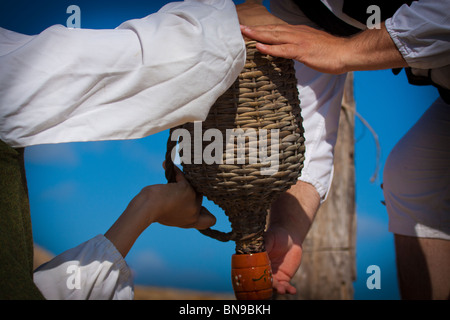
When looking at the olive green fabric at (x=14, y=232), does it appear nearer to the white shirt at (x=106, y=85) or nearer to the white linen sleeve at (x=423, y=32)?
the white shirt at (x=106, y=85)

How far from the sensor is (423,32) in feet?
3.65

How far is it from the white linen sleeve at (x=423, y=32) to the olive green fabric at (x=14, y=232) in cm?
89

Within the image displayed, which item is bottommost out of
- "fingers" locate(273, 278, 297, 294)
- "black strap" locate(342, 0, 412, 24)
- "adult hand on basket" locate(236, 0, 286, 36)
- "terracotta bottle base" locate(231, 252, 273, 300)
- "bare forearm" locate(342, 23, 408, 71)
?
"fingers" locate(273, 278, 297, 294)

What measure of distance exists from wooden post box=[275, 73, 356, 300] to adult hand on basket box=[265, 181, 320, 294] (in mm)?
1321

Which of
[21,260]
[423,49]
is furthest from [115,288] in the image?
[423,49]

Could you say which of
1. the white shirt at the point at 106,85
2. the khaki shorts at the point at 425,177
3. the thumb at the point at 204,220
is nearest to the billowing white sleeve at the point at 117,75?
the white shirt at the point at 106,85

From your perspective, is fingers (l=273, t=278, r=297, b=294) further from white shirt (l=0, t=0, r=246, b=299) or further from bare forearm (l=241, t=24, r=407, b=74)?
bare forearm (l=241, t=24, r=407, b=74)

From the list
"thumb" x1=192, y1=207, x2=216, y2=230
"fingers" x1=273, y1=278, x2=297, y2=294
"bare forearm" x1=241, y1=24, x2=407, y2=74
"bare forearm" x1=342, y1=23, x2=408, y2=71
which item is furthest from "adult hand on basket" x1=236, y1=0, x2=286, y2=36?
"fingers" x1=273, y1=278, x2=297, y2=294

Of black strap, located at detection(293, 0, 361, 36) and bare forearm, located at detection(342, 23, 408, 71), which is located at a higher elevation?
black strap, located at detection(293, 0, 361, 36)

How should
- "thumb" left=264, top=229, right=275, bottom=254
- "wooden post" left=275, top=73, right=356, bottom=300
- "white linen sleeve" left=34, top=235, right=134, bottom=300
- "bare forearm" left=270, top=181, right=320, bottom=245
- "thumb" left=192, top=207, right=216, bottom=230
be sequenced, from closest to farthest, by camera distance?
"white linen sleeve" left=34, top=235, right=134, bottom=300, "thumb" left=192, top=207, right=216, bottom=230, "thumb" left=264, top=229, right=275, bottom=254, "bare forearm" left=270, top=181, right=320, bottom=245, "wooden post" left=275, top=73, right=356, bottom=300

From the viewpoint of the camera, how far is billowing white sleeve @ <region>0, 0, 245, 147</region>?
2.91 ft

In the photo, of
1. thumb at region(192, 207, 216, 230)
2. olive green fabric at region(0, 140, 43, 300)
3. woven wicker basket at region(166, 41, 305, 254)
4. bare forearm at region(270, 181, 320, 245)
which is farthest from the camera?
bare forearm at region(270, 181, 320, 245)

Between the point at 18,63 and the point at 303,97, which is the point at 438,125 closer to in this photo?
the point at 303,97

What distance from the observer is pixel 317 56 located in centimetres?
117
